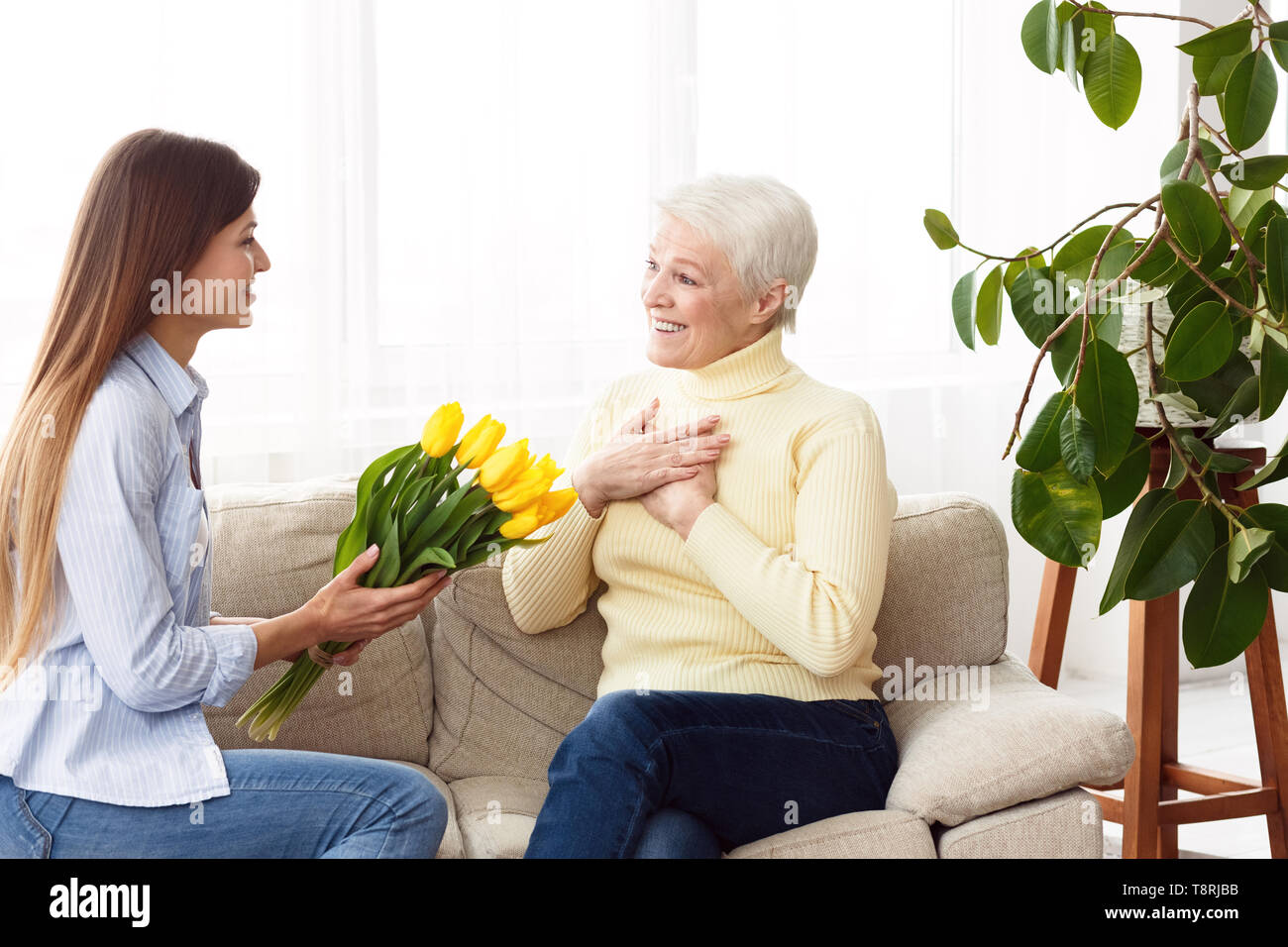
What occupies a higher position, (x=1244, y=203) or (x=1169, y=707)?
(x=1244, y=203)

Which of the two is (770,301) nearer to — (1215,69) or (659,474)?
(659,474)

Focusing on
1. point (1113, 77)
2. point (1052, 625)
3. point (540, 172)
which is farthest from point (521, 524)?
point (540, 172)

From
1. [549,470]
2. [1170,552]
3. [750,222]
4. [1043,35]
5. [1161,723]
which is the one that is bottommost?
[1161,723]

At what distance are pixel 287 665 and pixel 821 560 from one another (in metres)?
0.85

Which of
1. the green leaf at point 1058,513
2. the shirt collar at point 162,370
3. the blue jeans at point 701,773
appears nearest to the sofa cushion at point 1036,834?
the blue jeans at point 701,773

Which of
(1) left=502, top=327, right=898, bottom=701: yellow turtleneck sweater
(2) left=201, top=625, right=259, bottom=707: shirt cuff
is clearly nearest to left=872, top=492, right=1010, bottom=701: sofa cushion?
(1) left=502, top=327, right=898, bottom=701: yellow turtleneck sweater

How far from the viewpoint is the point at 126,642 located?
4.11 feet

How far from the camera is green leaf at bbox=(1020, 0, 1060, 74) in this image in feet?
5.26

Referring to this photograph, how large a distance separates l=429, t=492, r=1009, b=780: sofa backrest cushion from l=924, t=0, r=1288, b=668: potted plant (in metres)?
0.45

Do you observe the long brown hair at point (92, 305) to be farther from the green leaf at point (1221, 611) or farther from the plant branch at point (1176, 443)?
the green leaf at point (1221, 611)

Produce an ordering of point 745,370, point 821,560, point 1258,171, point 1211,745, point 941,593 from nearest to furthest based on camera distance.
Result: 1. point 1258,171
2. point 821,560
3. point 745,370
4. point 941,593
5. point 1211,745

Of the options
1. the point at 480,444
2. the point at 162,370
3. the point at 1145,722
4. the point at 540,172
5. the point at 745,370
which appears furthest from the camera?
the point at 540,172

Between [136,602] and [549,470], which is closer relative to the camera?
[136,602]
